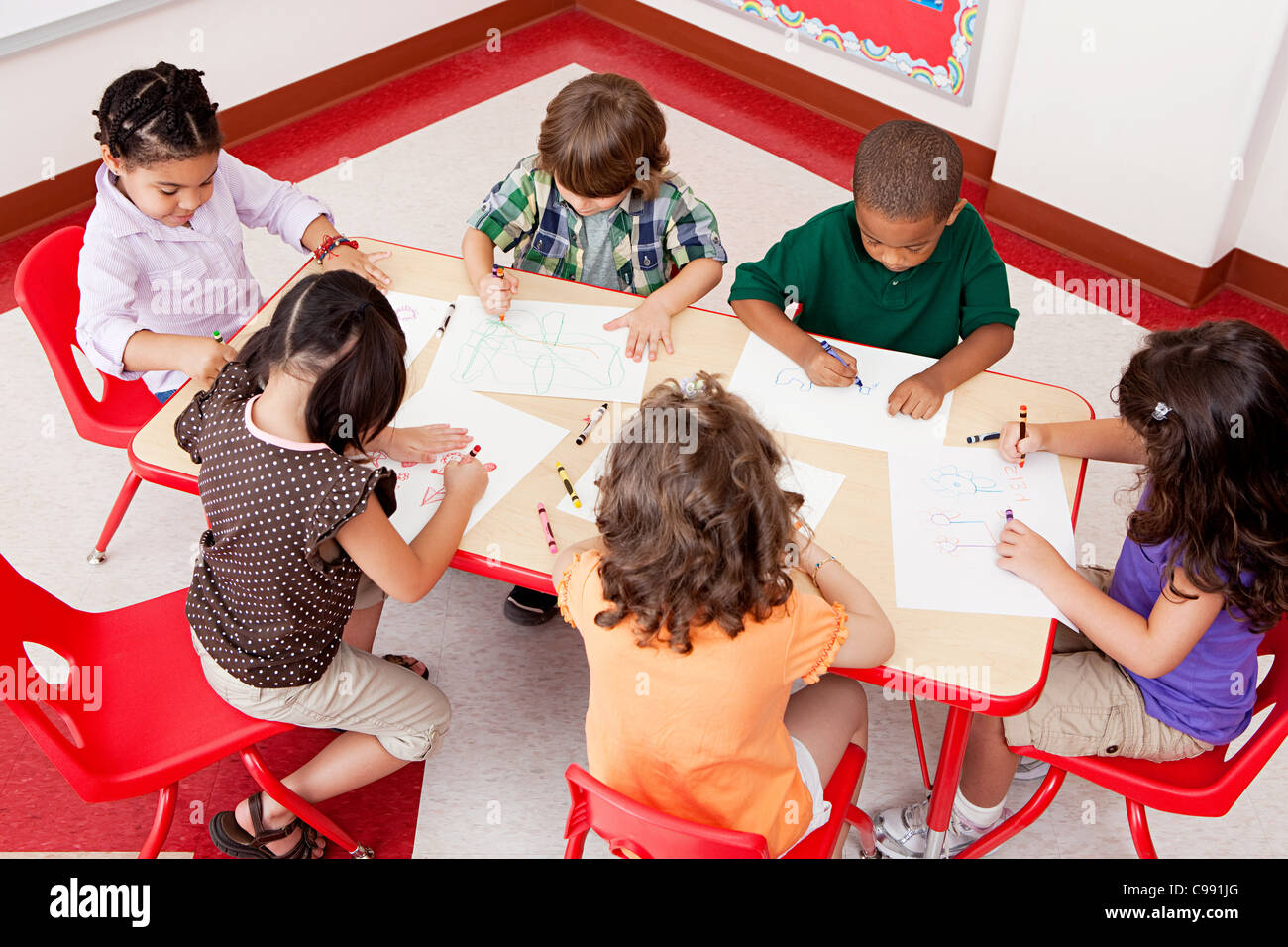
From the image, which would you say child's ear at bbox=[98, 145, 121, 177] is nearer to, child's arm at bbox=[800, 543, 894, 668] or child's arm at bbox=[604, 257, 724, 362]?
child's arm at bbox=[604, 257, 724, 362]

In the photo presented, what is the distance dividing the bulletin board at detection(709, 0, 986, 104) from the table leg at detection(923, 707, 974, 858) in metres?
2.49

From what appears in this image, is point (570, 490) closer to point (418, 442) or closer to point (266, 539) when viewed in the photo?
point (418, 442)

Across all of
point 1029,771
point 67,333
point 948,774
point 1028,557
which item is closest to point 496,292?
point 67,333

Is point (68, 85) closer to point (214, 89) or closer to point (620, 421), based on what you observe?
point (214, 89)

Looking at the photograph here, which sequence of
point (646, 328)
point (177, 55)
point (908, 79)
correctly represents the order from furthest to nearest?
point (908, 79) < point (177, 55) < point (646, 328)

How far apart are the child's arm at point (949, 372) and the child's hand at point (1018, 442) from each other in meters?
0.13

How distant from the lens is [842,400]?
1892 millimetres

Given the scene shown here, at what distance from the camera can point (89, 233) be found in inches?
82.0

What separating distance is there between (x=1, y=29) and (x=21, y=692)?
250cm

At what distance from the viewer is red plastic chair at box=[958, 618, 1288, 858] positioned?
5.01 ft

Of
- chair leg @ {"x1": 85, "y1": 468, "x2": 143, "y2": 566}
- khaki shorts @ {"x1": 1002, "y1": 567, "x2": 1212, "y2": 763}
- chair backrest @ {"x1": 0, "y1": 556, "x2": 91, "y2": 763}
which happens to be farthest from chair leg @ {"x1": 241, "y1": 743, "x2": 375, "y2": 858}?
khaki shorts @ {"x1": 1002, "y1": 567, "x2": 1212, "y2": 763}

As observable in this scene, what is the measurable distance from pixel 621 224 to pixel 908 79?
1.95 metres

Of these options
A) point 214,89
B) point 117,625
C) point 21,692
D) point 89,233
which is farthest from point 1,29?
point 21,692
